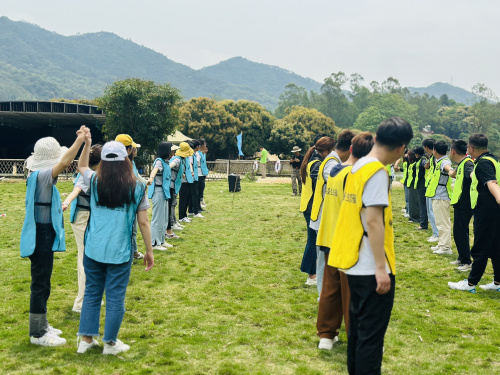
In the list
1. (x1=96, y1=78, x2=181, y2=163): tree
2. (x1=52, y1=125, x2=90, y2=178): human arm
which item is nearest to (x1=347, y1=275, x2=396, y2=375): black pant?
(x1=52, y1=125, x2=90, y2=178): human arm

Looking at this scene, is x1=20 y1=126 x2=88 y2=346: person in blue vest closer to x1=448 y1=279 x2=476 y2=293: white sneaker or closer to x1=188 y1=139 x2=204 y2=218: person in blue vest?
x1=448 y1=279 x2=476 y2=293: white sneaker

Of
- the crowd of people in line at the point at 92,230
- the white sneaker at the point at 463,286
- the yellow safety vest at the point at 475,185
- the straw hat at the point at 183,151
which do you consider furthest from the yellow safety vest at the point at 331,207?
the straw hat at the point at 183,151

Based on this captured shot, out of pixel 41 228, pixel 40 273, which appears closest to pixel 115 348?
pixel 40 273

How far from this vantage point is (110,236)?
164 inches

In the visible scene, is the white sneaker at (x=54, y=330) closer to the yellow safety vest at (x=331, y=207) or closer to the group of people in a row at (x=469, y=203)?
the yellow safety vest at (x=331, y=207)

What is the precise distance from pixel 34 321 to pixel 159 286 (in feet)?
7.52

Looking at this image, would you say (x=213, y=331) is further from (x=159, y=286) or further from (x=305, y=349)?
(x=159, y=286)

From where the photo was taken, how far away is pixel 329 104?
123 m

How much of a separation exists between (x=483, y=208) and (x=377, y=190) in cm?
404

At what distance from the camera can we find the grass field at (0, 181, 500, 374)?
13.9 feet

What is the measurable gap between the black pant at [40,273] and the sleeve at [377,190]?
3.04 metres

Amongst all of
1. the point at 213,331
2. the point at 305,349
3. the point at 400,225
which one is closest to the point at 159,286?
the point at 213,331

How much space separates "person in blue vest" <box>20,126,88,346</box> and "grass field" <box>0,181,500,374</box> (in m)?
0.26

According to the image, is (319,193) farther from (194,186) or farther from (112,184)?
(194,186)
